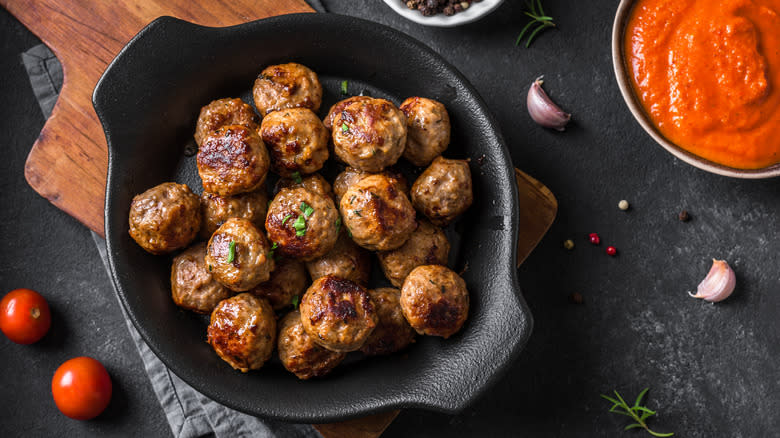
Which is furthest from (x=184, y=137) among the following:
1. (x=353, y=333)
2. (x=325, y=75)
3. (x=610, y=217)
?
(x=610, y=217)

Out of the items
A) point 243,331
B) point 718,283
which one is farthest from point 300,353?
point 718,283

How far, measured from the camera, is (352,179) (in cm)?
348

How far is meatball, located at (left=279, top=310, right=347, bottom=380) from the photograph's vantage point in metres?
3.34

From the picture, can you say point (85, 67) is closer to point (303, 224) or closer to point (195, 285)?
point (195, 285)

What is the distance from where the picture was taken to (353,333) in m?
3.11

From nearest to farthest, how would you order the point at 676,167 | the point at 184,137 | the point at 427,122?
the point at 427,122
the point at 184,137
the point at 676,167

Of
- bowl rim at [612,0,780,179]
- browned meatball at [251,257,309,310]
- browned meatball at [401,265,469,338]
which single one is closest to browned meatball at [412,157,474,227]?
browned meatball at [401,265,469,338]

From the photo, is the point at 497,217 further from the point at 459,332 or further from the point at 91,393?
the point at 91,393

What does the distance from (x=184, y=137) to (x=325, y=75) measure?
1.00m

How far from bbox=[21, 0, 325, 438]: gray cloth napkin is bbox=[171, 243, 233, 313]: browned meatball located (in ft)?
2.92

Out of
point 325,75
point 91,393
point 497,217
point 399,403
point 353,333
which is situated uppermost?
point 325,75

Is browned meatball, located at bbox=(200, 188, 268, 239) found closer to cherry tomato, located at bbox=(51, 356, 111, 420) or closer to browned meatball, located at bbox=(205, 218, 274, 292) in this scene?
browned meatball, located at bbox=(205, 218, 274, 292)

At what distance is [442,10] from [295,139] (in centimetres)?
151

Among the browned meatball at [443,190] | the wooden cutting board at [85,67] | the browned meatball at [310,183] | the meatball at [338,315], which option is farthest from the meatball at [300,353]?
the wooden cutting board at [85,67]
